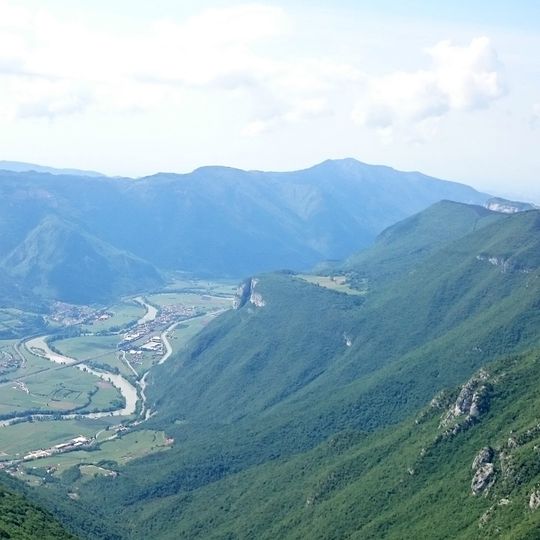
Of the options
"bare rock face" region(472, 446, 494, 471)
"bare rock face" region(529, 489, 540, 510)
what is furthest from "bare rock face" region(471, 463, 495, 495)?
"bare rock face" region(529, 489, 540, 510)

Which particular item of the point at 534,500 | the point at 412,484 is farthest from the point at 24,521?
the point at 534,500

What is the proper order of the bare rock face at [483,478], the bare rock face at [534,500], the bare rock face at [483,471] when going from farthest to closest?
1. the bare rock face at [483,471]
2. the bare rock face at [483,478]
3. the bare rock face at [534,500]

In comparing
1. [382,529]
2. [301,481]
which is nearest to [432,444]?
[382,529]

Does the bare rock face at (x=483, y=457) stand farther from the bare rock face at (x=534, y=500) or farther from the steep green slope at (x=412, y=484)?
the bare rock face at (x=534, y=500)

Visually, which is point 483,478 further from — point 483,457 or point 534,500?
point 534,500

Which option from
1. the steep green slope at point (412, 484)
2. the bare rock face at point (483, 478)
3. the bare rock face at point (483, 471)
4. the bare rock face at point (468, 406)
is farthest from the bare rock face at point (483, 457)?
the bare rock face at point (468, 406)

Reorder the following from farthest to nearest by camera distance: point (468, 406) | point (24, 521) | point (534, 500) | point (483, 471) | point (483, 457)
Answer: point (468, 406) < point (483, 457) < point (483, 471) < point (24, 521) < point (534, 500)
